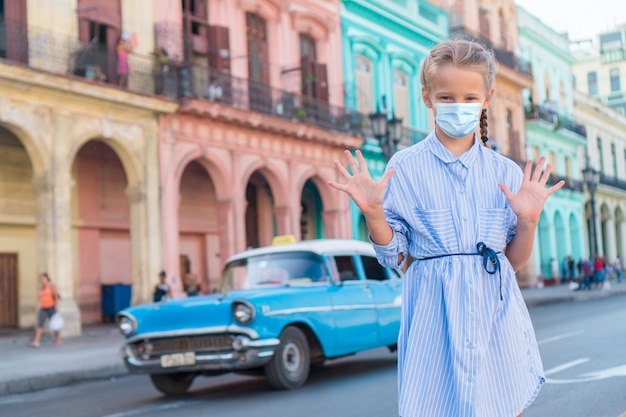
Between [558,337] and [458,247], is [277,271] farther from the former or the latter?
[458,247]

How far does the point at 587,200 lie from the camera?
49.8 metres

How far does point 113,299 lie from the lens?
22141 mm

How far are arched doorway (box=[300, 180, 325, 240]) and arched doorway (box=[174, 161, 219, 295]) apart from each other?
11.9ft

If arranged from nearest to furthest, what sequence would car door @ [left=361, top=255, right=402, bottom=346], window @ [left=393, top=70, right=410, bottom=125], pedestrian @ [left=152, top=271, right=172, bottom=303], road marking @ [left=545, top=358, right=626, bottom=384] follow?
road marking @ [left=545, top=358, right=626, bottom=384] < car door @ [left=361, top=255, right=402, bottom=346] < pedestrian @ [left=152, top=271, right=172, bottom=303] < window @ [left=393, top=70, right=410, bottom=125]

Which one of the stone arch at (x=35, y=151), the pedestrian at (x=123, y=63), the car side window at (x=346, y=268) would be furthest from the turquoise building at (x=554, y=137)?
the car side window at (x=346, y=268)

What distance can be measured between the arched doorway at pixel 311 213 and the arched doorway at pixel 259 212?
1592mm

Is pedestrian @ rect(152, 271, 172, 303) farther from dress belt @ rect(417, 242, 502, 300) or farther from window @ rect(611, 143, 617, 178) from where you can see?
window @ rect(611, 143, 617, 178)

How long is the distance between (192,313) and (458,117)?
20.4ft

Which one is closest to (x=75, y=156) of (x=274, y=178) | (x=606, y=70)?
(x=274, y=178)

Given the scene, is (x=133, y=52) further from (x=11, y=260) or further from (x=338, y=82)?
(x=338, y=82)

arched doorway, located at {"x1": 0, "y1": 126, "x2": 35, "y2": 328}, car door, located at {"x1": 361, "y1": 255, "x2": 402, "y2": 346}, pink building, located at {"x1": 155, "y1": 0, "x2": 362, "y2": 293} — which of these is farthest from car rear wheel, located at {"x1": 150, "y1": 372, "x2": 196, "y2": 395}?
arched doorway, located at {"x1": 0, "y1": 126, "x2": 35, "y2": 328}

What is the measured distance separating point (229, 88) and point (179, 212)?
13.7 ft

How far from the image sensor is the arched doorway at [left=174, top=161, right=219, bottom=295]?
2483 cm

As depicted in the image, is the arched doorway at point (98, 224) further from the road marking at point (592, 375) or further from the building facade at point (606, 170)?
the building facade at point (606, 170)
